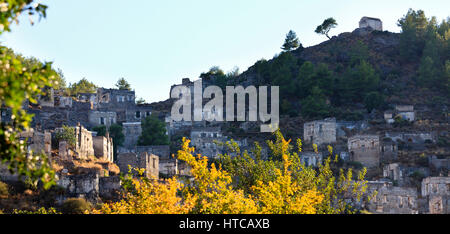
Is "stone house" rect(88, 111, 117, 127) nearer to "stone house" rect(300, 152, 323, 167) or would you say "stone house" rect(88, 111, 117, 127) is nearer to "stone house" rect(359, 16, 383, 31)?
"stone house" rect(300, 152, 323, 167)

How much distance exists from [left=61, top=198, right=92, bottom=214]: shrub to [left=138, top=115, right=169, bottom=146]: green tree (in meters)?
35.9

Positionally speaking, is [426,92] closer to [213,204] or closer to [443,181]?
[443,181]

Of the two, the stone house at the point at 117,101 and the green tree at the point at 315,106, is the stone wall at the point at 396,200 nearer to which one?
the green tree at the point at 315,106

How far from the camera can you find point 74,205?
186ft

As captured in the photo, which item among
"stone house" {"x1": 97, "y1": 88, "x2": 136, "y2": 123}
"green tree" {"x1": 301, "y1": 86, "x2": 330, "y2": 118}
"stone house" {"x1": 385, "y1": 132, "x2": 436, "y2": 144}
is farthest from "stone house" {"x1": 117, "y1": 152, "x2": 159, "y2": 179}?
"green tree" {"x1": 301, "y1": 86, "x2": 330, "y2": 118}

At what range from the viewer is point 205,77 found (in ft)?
425

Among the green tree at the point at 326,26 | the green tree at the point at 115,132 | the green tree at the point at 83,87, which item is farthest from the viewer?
the green tree at the point at 326,26

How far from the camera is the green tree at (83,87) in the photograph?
127 m

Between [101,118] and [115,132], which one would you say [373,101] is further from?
[101,118]

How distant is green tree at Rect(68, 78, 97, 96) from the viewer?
5004 inches

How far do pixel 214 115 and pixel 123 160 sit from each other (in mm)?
42311

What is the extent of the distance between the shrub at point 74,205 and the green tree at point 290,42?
287 feet

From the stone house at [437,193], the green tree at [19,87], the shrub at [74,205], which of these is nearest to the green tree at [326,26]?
the stone house at [437,193]
